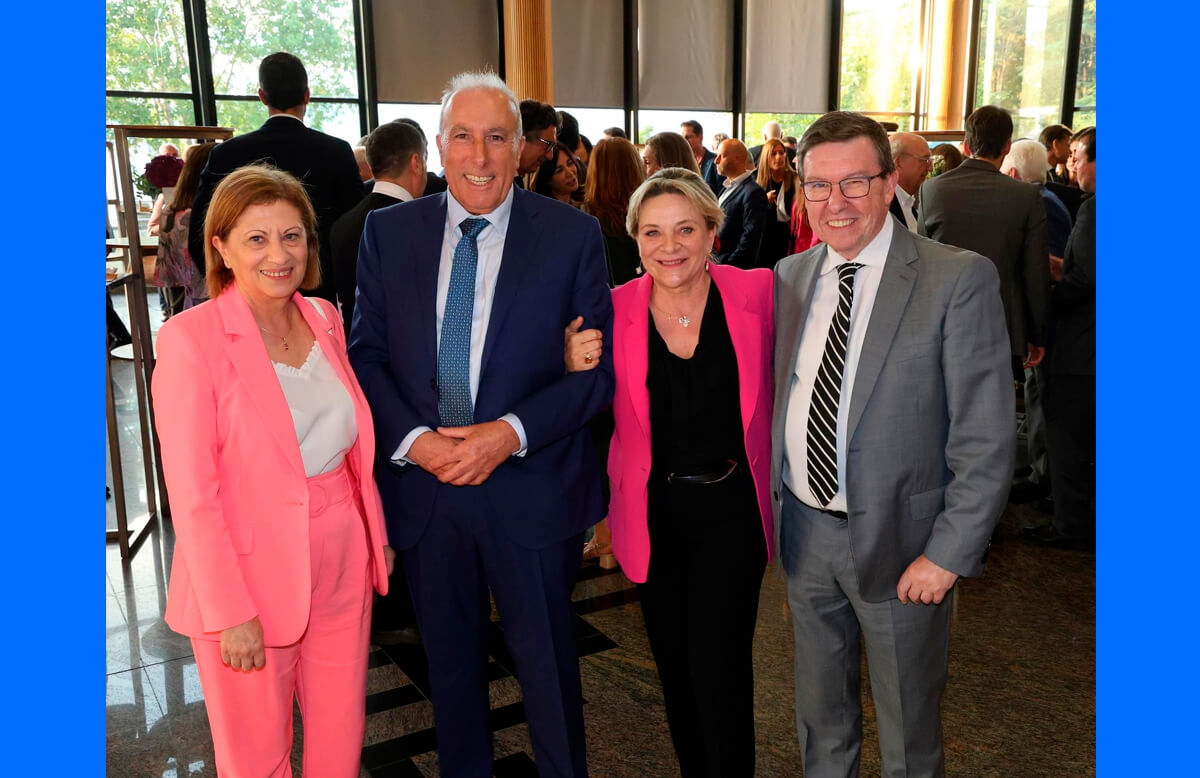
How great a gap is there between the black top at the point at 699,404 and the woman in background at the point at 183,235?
290 centimetres

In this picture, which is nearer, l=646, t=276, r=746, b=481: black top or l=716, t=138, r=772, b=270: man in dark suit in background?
l=646, t=276, r=746, b=481: black top

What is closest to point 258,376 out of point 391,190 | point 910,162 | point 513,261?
point 513,261

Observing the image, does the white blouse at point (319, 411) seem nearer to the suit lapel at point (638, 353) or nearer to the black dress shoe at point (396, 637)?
the suit lapel at point (638, 353)

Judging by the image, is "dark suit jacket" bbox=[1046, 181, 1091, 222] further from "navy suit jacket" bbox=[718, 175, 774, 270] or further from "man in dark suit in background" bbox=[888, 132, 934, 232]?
"navy suit jacket" bbox=[718, 175, 774, 270]

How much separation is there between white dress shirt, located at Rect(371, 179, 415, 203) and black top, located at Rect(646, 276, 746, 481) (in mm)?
1714

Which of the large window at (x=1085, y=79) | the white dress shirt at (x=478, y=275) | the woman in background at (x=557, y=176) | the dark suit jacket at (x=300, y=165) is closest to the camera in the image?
the white dress shirt at (x=478, y=275)

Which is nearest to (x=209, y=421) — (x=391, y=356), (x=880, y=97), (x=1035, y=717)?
(x=391, y=356)

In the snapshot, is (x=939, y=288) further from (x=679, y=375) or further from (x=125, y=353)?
(x=125, y=353)

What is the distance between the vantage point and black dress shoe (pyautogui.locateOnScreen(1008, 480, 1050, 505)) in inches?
199

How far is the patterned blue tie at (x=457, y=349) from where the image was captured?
7.09 feet

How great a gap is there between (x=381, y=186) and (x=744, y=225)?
2.64 meters

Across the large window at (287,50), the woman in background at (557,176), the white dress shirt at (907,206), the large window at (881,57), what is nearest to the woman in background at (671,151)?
the woman in background at (557,176)

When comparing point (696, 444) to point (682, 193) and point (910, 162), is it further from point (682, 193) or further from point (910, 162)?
point (910, 162)

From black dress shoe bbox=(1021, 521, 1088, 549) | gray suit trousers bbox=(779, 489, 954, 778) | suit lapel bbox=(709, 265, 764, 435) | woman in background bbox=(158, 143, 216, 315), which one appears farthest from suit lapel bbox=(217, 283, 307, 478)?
black dress shoe bbox=(1021, 521, 1088, 549)
